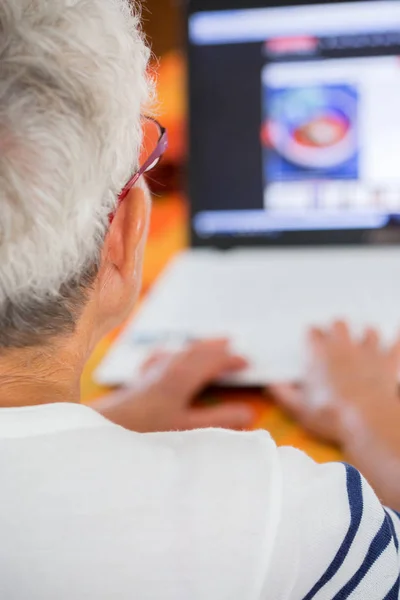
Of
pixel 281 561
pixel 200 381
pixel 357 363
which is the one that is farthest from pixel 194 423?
pixel 281 561

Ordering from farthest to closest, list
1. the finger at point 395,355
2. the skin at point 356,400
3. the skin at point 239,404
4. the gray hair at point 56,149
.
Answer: the finger at point 395,355 → the skin at point 356,400 → the skin at point 239,404 → the gray hair at point 56,149

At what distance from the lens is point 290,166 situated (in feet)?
3.48

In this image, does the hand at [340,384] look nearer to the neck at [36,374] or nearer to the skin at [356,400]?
the skin at [356,400]

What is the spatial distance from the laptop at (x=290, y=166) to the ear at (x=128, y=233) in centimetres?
46

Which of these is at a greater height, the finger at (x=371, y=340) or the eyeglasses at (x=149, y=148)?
the eyeglasses at (x=149, y=148)

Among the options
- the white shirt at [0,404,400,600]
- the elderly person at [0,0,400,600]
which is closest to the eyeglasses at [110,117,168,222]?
the elderly person at [0,0,400,600]

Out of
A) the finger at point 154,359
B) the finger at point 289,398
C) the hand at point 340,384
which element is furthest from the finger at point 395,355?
the finger at point 154,359

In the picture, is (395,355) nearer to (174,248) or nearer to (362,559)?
(362,559)

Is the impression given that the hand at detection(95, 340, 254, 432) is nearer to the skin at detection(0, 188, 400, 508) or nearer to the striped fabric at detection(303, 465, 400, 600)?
the skin at detection(0, 188, 400, 508)

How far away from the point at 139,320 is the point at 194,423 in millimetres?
241

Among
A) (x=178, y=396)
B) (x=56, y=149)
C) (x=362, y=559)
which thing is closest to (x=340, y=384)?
(x=178, y=396)

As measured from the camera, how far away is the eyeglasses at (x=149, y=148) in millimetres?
441

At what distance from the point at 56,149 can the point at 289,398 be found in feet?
1.49

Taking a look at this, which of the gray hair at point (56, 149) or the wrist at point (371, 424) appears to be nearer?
the gray hair at point (56, 149)
